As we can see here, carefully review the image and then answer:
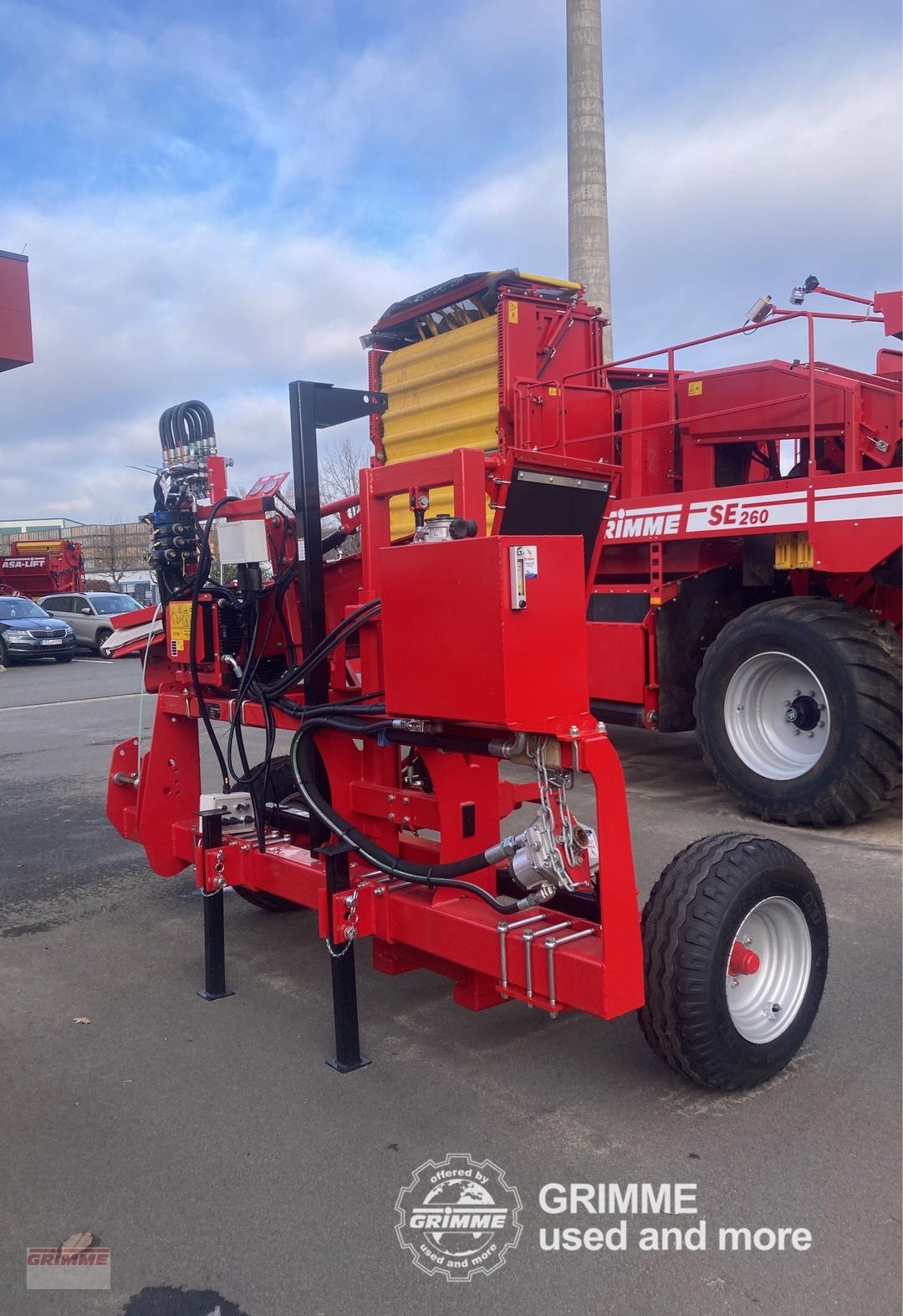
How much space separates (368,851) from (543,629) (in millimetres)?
1035

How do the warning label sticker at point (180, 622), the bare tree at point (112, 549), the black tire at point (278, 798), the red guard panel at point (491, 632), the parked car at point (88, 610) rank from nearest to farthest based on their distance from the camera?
the red guard panel at point (491, 632), the warning label sticker at point (180, 622), the black tire at point (278, 798), the parked car at point (88, 610), the bare tree at point (112, 549)

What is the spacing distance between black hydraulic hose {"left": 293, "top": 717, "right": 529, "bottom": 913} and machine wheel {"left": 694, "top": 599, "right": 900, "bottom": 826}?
11.5 ft

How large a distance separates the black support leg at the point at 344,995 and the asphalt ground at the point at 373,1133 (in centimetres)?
7

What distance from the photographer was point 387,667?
3283 millimetres

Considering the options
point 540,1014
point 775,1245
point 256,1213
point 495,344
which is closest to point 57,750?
point 495,344

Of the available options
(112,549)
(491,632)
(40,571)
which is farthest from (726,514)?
(112,549)

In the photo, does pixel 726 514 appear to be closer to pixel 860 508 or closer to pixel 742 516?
pixel 742 516

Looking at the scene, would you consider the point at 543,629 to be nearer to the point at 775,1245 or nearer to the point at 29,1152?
the point at 775,1245

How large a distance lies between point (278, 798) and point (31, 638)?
62.6ft

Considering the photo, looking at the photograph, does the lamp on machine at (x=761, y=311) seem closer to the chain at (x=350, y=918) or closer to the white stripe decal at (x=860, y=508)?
the white stripe decal at (x=860, y=508)

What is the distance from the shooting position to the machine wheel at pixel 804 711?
20.5 ft

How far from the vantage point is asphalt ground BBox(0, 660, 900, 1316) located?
2.52 metres

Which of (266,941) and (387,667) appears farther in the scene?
(266,941)

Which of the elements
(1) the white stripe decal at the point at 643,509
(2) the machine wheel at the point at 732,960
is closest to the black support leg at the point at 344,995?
(2) the machine wheel at the point at 732,960
